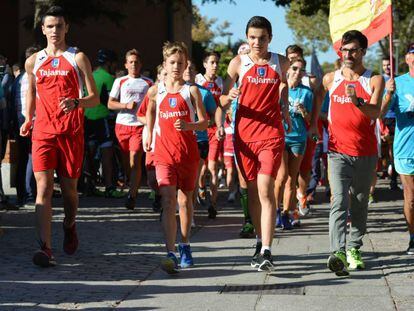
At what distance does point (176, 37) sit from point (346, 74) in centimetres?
2610

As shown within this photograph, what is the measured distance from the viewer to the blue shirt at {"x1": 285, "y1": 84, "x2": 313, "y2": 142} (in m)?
11.8

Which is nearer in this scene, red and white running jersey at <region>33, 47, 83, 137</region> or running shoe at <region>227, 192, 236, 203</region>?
red and white running jersey at <region>33, 47, 83, 137</region>

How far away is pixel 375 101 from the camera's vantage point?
852 centimetres

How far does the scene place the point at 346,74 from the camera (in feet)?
28.6

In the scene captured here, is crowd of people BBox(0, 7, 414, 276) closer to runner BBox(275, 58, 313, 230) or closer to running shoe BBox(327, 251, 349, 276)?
running shoe BBox(327, 251, 349, 276)

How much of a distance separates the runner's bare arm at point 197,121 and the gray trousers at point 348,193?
46.0 inches

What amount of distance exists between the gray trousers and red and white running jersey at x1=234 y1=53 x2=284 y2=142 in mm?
612

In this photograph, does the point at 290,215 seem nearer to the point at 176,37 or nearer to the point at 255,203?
the point at 255,203

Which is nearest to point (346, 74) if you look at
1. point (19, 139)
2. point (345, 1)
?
point (345, 1)

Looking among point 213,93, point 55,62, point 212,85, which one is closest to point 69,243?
point 55,62

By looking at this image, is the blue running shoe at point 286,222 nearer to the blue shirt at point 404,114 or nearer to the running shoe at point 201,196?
the blue shirt at point 404,114

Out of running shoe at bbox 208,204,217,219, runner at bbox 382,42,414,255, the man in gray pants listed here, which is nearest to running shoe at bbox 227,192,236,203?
→ running shoe at bbox 208,204,217,219

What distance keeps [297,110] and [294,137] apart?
1.11 ft

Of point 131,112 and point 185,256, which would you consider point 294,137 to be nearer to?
point 131,112
